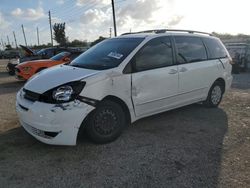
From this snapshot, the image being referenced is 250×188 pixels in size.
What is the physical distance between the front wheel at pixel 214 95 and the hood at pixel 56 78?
3191mm

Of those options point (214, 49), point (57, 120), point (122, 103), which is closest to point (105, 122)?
point (122, 103)

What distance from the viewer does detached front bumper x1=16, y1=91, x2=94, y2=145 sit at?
3.66m

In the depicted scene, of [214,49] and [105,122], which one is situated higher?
[214,49]

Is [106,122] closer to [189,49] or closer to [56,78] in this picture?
[56,78]

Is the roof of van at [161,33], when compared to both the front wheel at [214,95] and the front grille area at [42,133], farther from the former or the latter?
the front grille area at [42,133]

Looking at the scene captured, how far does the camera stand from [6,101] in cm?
759

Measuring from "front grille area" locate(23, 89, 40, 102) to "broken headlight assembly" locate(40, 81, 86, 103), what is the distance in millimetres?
110

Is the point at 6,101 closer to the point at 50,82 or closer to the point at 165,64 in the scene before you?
the point at 50,82

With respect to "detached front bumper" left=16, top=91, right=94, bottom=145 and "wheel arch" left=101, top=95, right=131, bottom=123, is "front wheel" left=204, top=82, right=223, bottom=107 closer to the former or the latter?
"wheel arch" left=101, top=95, right=131, bottom=123

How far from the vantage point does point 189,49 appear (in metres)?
5.56

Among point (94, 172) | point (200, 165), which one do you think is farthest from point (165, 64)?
point (94, 172)

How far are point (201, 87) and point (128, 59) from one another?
6.99ft

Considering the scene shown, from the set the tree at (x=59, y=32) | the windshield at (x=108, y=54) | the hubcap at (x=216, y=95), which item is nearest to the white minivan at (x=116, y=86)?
the windshield at (x=108, y=54)

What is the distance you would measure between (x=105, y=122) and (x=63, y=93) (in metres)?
0.81
